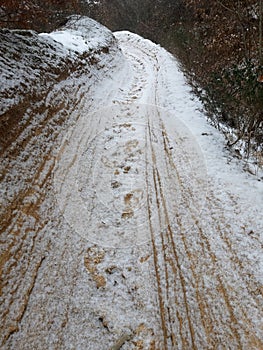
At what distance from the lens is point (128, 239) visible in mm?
3141

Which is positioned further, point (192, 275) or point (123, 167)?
point (123, 167)

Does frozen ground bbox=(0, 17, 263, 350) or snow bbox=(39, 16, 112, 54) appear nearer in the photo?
frozen ground bbox=(0, 17, 263, 350)

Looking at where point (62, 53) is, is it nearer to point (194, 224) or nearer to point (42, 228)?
point (42, 228)

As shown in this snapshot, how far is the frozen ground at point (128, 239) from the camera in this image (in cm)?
232

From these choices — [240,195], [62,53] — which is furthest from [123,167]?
[62,53]

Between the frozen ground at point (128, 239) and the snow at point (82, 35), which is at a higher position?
the snow at point (82, 35)

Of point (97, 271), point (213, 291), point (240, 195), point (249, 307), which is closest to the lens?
point (249, 307)

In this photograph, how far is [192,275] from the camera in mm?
2662

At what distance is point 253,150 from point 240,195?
1.44 m

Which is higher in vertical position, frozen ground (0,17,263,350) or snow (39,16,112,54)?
snow (39,16,112,54)

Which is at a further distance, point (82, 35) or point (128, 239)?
point (82, 35)

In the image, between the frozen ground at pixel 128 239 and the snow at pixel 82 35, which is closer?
the frozen ground at pixel 128 239

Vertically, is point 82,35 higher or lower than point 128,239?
higher

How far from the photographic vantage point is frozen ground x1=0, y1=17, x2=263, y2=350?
7.63 feet
